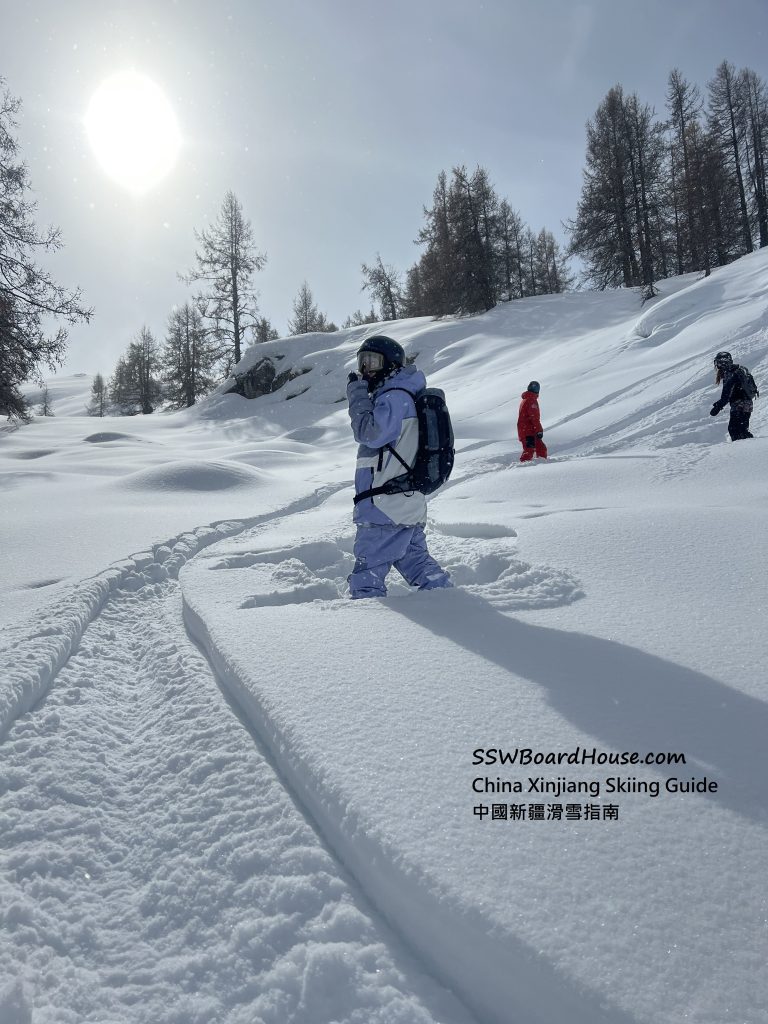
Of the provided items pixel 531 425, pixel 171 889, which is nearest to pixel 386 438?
pixel 171 889

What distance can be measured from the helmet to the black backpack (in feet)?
0.75

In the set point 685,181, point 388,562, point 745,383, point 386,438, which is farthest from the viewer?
point 685,181

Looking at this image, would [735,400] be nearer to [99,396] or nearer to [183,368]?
[183,368]

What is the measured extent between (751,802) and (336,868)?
102cm

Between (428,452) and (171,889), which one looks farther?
(428,452)

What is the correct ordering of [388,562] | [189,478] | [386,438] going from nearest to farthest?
[386,438], [388,562], [189,478]

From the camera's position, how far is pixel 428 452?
328 centimetres

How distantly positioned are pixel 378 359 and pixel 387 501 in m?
0.81

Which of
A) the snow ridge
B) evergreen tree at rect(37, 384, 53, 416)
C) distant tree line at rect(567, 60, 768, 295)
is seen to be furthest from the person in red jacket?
evergreen tree at rect(37, 384, 53, 416)

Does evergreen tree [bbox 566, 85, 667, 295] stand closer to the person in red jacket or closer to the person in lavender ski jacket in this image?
the person in red jacket

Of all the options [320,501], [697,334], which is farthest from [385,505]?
[697,334]

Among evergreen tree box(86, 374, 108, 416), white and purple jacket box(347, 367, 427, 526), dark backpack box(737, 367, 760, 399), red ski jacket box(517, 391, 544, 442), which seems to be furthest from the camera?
evergreen tree box(86, 374, 108, 416)

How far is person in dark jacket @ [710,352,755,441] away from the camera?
6781 mm

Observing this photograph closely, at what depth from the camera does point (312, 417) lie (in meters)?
21.6
